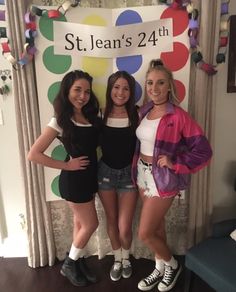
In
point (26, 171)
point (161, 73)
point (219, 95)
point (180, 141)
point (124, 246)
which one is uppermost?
point (161, 73)

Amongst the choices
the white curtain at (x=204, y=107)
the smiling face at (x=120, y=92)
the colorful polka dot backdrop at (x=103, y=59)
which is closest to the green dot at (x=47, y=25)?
→ the colorful polka dot backdrop at (x=103, y=59)

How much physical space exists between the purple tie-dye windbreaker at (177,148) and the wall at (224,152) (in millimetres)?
504

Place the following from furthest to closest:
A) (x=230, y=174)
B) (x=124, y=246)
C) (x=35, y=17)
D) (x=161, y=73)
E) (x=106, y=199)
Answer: (x=230, y=174), (x=124, y=246), (x=106, y=199), (x=35, y=17), (x=161, y=73)

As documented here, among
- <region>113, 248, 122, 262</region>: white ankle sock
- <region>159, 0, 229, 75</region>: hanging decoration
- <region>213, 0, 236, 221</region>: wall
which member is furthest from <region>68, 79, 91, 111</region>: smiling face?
<region>113, 248, 122, 262</region>: white ankle sock

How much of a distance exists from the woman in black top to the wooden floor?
0.34m

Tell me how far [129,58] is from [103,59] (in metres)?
0.17

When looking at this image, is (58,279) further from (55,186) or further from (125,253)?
(55,186)

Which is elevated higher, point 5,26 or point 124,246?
point 5,26

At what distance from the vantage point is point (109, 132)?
1879mm

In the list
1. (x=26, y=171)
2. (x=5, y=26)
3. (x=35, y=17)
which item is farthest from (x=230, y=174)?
(x=5, y=26)

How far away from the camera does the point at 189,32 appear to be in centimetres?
189

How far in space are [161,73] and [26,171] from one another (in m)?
1.14

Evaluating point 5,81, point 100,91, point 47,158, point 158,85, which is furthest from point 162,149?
point 5,81

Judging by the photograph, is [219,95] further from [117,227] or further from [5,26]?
[5,26]
